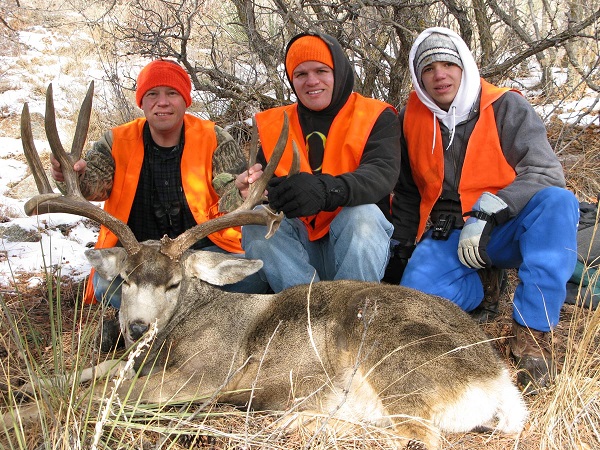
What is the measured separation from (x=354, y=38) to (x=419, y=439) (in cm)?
485

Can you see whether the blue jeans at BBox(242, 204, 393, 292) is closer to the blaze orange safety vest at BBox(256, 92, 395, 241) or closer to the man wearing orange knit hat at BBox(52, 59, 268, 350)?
the blaze orange safety vest at BBox(256, 92, 395, 241)

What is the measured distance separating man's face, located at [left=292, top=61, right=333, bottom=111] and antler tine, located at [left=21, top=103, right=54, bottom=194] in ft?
6.74

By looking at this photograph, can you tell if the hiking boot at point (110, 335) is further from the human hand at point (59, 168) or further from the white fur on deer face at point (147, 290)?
the human hand at point (59, 168)

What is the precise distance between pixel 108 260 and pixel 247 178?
1140 millimetres

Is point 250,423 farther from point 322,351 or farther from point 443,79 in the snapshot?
point 443,79

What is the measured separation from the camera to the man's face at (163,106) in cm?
483

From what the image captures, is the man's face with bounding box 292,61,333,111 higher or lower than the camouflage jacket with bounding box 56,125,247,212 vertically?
higher

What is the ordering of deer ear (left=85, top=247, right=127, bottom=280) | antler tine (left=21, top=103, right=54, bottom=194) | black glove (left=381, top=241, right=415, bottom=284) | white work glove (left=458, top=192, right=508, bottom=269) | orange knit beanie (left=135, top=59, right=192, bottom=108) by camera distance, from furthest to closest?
black glove (left=381, top=241, right=415, bottom=284) → orange knit beanie (left=135, top=59, right=192, bottom=108) → white work glove (left=458, top=192, right=508, bottom=269) → deer ear (left=85, top=247, right=127, bottom=280) → antler tine (left=21, top=103, right=54, bottom=194)

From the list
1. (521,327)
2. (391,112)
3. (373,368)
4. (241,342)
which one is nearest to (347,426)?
(373,368)

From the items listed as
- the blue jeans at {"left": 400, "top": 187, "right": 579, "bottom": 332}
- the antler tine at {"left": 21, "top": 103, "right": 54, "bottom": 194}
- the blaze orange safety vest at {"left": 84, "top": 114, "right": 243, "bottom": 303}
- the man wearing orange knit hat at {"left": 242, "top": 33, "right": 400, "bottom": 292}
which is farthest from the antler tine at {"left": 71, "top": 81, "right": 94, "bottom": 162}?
the blue jeans at {"left": 400, "top": 187, "right": 579, "bottom": 332}

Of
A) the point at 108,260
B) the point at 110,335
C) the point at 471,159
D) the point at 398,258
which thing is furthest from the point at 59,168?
the point at 471,159

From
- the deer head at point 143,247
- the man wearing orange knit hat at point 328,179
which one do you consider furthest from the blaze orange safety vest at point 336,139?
the deer head at point 143,247

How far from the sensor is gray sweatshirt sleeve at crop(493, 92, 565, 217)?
418 centimetres

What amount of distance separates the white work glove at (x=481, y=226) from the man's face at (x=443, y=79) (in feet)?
2.94
